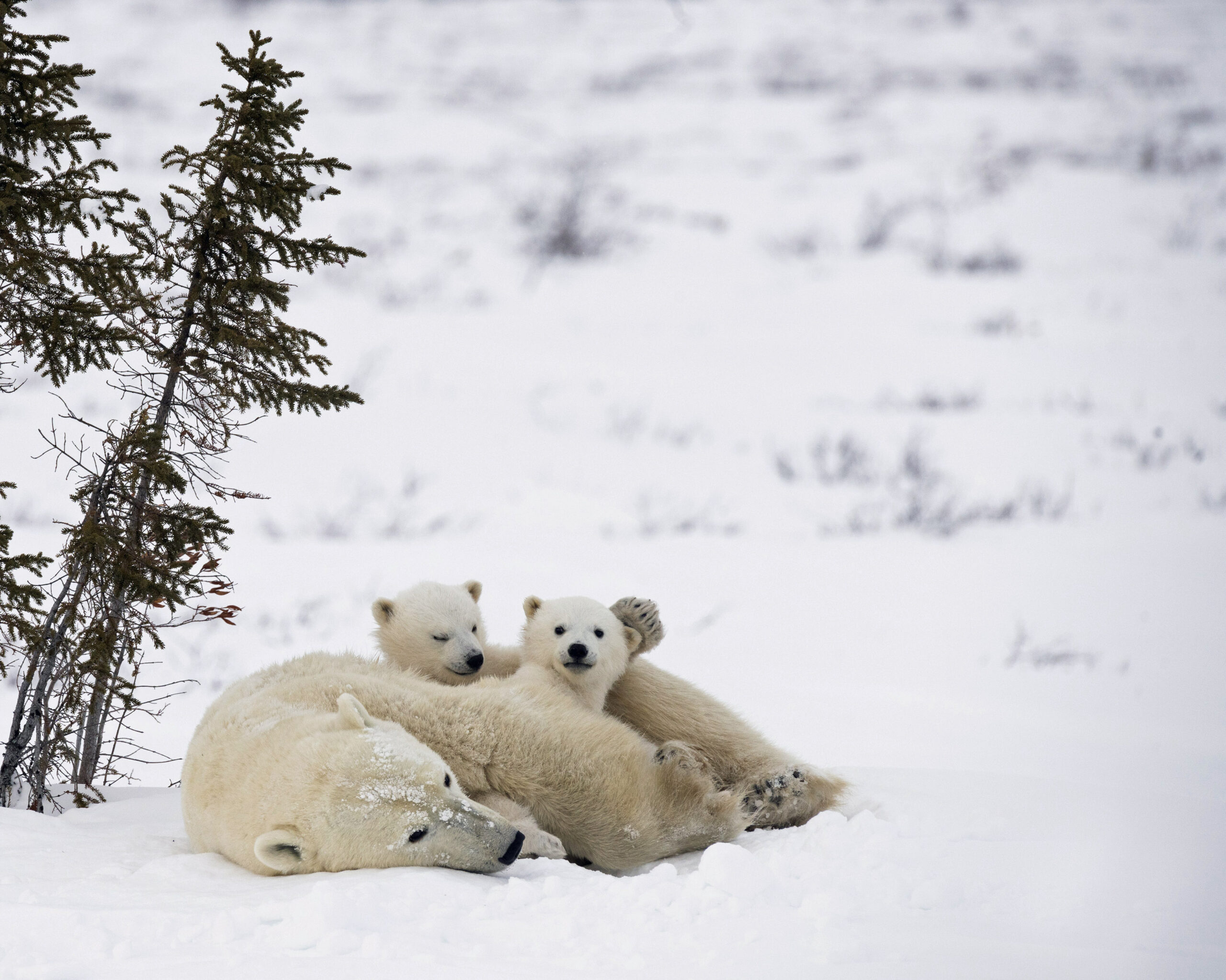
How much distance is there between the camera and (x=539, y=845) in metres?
3.26

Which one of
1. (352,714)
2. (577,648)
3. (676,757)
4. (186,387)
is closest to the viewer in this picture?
(352,714)

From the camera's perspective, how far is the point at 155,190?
1705cm

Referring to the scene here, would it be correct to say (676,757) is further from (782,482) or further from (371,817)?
(782,482)

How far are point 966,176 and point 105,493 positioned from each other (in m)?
19.6

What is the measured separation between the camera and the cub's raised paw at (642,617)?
4.27 m

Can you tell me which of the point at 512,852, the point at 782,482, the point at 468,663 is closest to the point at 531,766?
the point at 512,852

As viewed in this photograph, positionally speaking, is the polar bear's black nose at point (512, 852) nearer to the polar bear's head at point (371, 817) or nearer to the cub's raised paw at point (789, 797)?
the polar bear's head at point (371, 817)

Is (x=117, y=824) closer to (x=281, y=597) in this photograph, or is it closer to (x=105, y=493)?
(x=105, y=493)

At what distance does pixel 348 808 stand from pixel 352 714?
27cm

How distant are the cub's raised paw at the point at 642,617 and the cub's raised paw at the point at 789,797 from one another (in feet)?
2.38

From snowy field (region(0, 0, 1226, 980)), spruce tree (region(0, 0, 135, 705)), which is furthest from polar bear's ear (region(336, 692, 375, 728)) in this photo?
spruce tree (region(0, 0, 135, 705))

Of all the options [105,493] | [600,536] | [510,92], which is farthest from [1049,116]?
[105,493]

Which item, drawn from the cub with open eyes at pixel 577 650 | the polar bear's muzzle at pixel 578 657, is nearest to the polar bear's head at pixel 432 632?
the cub with open eyes at pixel 577 650

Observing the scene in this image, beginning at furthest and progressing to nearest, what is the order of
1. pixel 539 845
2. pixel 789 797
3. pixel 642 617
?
pixel 642 617 < pixel 789 797 < pixel 539 845
